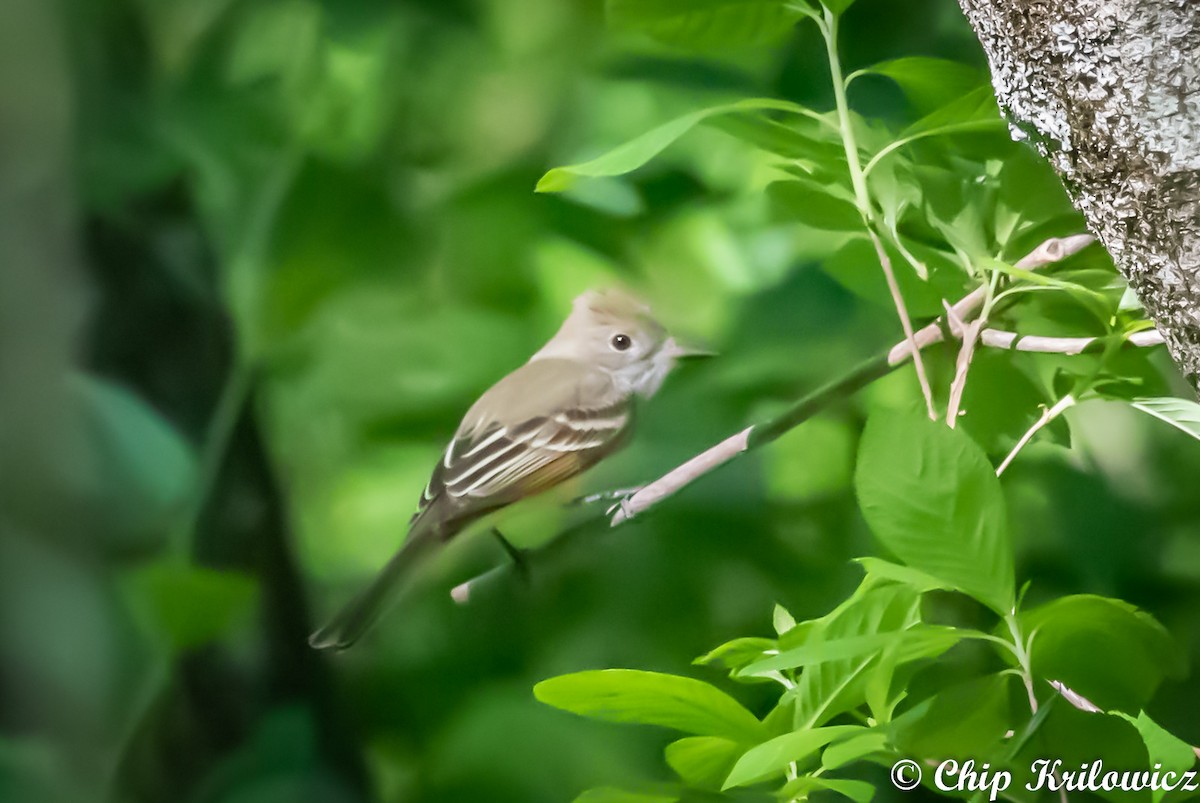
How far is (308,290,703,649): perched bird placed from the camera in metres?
0.55

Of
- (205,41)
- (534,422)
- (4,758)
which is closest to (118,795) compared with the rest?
(4,758)

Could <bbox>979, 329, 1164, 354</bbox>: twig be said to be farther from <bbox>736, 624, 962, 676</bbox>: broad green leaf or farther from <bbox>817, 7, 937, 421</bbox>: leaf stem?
<bbox>736, 624, 962, 676</bbox>: broad green leaf

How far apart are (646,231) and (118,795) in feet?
1.60

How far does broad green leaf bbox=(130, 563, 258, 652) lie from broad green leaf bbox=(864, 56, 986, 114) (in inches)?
19.4

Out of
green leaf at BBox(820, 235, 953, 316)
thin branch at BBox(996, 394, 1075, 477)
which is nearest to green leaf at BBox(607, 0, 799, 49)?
green leaf at BBox(820, 235, 953, 316)

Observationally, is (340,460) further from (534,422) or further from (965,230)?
(965,230)

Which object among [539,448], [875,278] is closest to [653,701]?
[539,448]

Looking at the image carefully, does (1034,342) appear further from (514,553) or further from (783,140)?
(514,553)


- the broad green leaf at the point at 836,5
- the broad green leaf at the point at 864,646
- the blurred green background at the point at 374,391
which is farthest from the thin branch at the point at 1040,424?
the broad green leaf at the point at 836,5

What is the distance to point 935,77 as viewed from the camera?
522 millimetres

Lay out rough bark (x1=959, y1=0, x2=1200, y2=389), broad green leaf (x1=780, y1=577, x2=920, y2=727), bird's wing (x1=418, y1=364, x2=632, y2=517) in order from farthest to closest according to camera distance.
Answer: bird's wing (x1=418, y1=364, x2=632, y2=517) < broad green leaf (x1=780, y1=577, x2=920, y2=727) < rough bark (x1=959, y1=0, x2=1200, y2=389)

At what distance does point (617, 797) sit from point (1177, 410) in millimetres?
369

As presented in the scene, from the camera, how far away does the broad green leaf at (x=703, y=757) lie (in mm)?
486

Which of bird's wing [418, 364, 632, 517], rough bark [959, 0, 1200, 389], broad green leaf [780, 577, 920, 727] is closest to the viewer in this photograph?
rough bark [959, 0, 1200, 389]
